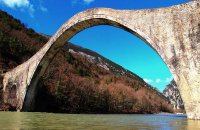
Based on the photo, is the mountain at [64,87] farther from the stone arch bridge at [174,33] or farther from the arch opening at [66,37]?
the stone arch bridge at [174,33]

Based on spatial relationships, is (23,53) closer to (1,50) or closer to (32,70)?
(1,50)

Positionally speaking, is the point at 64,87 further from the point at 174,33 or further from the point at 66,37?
the point at 174,33

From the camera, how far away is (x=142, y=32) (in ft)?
46.2

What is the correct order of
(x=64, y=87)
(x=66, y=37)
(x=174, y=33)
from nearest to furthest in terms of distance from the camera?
1. (x=174, y=33)
2. (x=66, y=37)
3. (x=64, y=87)

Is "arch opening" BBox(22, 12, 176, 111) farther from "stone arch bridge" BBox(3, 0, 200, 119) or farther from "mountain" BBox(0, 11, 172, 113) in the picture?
"mountain" BBox(0, 11, 172, 113)

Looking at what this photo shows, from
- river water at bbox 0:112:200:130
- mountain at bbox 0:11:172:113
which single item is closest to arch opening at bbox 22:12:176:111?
mountain at bbox 0:11:172:113

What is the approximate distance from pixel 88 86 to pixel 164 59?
20773 millimetres

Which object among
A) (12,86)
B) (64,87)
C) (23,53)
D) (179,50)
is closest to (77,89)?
(64,87)

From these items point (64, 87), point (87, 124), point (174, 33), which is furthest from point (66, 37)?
point (87, 124)

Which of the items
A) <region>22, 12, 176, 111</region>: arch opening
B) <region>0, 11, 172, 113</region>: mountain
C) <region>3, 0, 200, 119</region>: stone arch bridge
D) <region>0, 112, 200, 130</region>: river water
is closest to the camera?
<region>0, 112, 200, 130</region>: river water

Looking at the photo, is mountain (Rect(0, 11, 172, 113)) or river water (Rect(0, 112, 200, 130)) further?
mountain (Rect(0, 11, 172, 113))

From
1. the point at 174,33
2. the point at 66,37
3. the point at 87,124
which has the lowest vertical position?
the point at 87,124

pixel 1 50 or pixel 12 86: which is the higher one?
pixel 1 50

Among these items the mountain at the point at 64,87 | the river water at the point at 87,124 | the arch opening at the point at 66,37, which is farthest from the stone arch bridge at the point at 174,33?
the mountain at the point at 64,87
